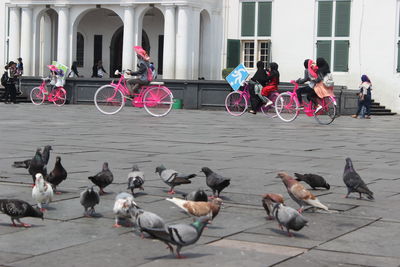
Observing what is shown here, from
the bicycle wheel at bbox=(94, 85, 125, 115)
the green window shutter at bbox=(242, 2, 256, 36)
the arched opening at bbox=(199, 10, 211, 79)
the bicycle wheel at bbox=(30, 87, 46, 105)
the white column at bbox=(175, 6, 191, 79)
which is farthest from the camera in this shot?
the arched opening at bbox=(199, 10, 211, 79)

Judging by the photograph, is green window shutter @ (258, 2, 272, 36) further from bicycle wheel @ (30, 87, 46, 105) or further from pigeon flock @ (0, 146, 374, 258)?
pigeon flock @ (0, 146, 374, 258)

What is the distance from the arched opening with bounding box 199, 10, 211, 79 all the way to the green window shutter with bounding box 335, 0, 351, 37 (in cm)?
538

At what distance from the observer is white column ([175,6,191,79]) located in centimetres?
3328

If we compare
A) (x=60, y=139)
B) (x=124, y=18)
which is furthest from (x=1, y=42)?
(x=60, y=139)

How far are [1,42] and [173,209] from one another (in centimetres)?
3376

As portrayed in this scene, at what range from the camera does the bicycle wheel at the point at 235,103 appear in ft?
80.6

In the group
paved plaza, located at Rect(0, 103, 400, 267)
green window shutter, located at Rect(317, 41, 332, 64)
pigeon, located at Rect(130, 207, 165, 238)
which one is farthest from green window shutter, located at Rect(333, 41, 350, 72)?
pigeon, located at Rect(130, 207, 165, 238)

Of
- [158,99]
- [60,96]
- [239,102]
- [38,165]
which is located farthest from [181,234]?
[60,96]

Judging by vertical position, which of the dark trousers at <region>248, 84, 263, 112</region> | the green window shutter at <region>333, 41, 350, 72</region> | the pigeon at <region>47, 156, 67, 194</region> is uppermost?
the green window shutter at <region>333, 41, 350, 72</region>

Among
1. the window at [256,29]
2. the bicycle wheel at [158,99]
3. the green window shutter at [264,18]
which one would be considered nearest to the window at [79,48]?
the window at [256,29]

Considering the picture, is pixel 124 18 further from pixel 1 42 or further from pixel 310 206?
pixel 310 206

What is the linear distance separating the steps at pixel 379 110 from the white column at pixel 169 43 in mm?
8000

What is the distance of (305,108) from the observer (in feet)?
70.1

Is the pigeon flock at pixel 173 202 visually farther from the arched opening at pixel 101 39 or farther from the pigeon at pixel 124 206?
the arched opening at pixel 101 39
